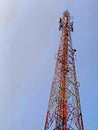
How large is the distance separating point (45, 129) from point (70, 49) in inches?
430

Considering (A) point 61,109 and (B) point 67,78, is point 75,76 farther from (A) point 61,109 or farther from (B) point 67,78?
(A) point 61,109

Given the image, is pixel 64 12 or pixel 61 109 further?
pixel 64 12

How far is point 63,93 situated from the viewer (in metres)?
46.4

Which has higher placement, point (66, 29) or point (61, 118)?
point (66, 29)

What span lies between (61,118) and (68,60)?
8191 millimetres

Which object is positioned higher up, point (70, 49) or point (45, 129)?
point (70, 49)

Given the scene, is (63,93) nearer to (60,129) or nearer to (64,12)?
(60,129)

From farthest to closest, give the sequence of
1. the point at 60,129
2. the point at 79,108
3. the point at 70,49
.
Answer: the point at 70,49, the point at 79,108, the point at 60,129

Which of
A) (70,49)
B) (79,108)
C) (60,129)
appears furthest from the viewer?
(70,49)

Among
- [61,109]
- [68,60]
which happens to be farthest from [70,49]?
[61,109]

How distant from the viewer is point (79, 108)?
154 ft

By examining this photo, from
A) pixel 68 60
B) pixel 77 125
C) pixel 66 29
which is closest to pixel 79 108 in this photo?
pixel 77 125

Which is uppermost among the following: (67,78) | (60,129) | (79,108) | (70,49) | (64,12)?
(64,12)

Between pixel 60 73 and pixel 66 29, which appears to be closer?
pixel 60 73
